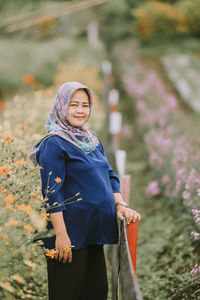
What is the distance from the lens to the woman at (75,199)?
2086 millimetres

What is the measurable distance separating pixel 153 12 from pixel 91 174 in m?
15.2

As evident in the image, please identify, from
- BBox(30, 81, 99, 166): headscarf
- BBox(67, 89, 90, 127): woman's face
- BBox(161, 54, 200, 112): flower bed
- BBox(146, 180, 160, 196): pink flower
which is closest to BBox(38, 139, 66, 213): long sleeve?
BBox(30, 81, 99, 166): headscarf

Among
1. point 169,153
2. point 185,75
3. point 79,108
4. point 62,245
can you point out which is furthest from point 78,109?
point 185,75

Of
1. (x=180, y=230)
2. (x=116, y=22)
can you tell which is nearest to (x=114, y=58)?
(x=116, y=22)

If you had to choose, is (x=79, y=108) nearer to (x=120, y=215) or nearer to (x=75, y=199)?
(x=75, y=199)

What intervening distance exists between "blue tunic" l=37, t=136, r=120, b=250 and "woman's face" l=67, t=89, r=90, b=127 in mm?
191

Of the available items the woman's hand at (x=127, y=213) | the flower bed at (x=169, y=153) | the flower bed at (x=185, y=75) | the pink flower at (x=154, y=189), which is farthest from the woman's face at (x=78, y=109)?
the flower bed at (x=185, y=75)

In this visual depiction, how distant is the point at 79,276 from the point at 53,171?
27.2 inches

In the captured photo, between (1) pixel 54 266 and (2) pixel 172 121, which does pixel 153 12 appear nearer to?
(2) pixel 172 121

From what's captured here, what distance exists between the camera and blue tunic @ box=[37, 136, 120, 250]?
82.0 inches

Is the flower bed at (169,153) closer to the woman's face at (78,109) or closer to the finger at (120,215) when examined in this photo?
the finger at (120,215)

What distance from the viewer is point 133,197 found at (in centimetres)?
543

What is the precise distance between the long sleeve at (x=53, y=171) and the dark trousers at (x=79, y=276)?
1.13 feet

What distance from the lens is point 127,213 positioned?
2.28 m
